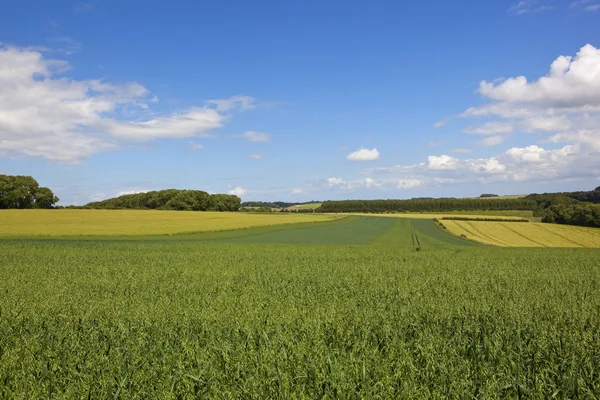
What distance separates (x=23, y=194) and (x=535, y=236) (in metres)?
110

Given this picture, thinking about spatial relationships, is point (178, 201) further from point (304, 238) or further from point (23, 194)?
point (304, 238)

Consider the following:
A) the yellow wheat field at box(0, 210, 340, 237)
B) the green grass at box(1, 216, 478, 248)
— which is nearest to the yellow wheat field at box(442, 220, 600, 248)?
the green grass at box(1, 216, 478, 248)

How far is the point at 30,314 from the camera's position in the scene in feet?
34.0

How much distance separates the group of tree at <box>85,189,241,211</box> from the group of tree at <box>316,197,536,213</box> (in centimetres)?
5506

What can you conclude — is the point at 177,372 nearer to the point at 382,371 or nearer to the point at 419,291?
the point at 382,371

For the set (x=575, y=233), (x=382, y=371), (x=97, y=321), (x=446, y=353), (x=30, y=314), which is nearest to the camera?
(x=382, y=371)

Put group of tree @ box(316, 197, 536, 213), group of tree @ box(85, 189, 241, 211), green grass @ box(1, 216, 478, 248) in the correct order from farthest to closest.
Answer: group of tree @ box(316, 197, 536, 213) < group of tree @ box(85, 189, 241, 211) < green grass @ box(1, 216, 478, 248)

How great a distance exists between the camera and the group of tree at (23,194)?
9438 cm

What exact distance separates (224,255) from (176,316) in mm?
18525

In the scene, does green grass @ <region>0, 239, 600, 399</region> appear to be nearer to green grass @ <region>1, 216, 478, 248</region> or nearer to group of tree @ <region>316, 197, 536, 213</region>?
green grass @ <region>1, 216, 478, 248</region>

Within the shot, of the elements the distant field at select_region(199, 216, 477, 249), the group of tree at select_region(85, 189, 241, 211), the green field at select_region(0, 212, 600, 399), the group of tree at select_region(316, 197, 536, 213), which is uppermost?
the group of tree at select_region(85, 189, 241, 211)

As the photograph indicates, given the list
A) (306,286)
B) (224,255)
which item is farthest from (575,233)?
(306,286)

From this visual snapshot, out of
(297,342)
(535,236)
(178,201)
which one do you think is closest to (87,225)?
(178,201)

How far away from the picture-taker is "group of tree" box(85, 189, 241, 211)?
127188 millimetres
